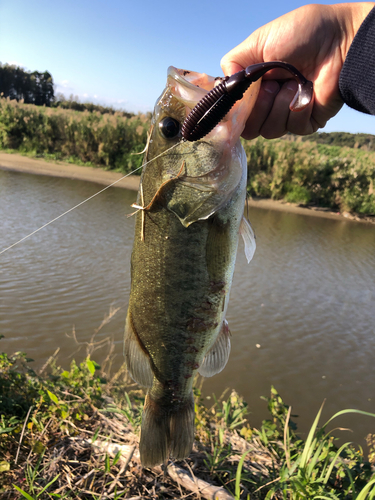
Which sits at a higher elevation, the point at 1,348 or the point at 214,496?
the point at 214,496

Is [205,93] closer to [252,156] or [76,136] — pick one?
[252,156]

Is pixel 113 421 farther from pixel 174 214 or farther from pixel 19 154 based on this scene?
pixel 19 154

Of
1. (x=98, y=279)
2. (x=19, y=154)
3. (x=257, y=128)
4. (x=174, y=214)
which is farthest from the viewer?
(x=19, y=154)

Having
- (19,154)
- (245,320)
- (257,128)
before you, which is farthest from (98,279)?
(19,154)

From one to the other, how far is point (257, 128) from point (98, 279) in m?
5.02

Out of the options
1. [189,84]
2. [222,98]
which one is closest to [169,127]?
[189,84]

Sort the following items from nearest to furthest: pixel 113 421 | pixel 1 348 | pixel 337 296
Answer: pixel 113 421 → pixel 1 348 → pixel 337 296

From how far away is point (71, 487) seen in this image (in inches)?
81.2

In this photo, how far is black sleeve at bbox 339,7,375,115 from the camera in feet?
4.89

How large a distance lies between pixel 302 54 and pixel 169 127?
901mm

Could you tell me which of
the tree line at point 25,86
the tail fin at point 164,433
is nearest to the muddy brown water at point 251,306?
the tail fin at point 164,433

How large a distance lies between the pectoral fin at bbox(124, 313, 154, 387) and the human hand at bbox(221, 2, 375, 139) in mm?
1374

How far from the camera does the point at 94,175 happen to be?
16.4 metres

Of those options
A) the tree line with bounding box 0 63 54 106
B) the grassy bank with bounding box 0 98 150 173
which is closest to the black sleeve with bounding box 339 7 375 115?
the grassy bank with bounding box 0 98 150 173
